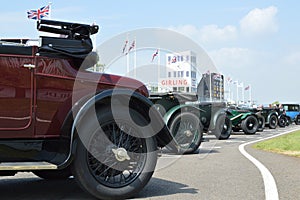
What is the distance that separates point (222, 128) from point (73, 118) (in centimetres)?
1238

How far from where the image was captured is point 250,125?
74.4ft

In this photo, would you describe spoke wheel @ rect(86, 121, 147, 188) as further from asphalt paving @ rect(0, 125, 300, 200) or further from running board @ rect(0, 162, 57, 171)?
running board @ rect(0, 162, 57, 171)

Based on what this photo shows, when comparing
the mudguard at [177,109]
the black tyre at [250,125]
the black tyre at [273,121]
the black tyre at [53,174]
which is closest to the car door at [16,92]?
the black tyre at [53,174]

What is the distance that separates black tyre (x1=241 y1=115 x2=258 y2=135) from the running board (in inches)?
738

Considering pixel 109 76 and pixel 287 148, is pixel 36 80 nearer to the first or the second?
pixel 109 76

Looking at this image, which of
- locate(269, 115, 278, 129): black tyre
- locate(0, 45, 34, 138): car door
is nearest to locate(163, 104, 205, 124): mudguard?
→ locate(0, 45, 34, 138): car door

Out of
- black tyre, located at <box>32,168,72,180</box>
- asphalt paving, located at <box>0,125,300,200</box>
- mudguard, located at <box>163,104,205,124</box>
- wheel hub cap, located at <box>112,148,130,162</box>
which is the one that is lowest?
asphalt paving, located at <box>0,125,300,200</box>

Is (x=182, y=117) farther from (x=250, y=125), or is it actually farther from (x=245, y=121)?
(x=250, y=125)


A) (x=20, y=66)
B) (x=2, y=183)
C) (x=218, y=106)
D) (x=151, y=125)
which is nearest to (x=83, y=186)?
(x=151, y=125)

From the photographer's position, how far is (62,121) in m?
5.00

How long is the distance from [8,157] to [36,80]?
35.3 inches

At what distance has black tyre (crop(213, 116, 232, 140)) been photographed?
16.0 meters

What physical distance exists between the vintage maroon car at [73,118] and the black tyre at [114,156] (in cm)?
1

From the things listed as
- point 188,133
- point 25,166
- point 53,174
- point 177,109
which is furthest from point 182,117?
point 25,166
